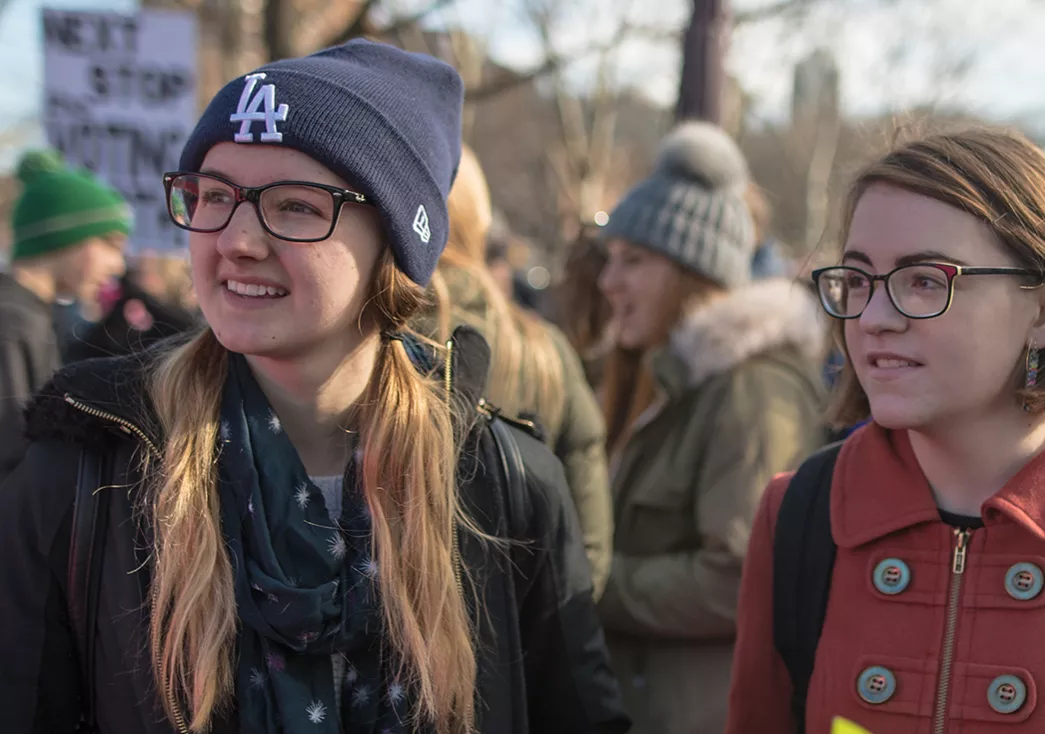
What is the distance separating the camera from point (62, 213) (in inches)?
196

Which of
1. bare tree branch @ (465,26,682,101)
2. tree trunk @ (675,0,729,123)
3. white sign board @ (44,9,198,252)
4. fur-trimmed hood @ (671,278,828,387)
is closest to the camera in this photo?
fur-trimmed hood @ (671,278,828,387)

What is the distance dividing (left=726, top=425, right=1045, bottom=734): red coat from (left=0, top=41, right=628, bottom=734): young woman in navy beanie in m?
0.55

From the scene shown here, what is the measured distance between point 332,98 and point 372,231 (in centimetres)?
26

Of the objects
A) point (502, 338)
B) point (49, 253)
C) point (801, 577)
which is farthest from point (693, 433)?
point (49, 253)

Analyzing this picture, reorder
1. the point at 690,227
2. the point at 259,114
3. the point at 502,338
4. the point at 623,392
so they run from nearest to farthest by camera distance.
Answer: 1. the point at 259,114
2. the point at 502,338
3. the point at 690,227
4. the point at 623,392

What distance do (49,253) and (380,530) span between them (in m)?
3.59

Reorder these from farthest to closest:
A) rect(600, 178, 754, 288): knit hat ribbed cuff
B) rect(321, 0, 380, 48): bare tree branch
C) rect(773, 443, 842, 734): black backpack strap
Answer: rect(321, 0, 380, 48): bare tree branch < rect(600, 178, 754, 288): knit hat ribbed cuff < rect(773, 443, 842, 734): black backpack strap

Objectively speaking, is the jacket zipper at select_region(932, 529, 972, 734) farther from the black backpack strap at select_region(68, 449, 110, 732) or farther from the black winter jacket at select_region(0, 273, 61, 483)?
the black winter jacket at select_region(0, 273, 61, 483)

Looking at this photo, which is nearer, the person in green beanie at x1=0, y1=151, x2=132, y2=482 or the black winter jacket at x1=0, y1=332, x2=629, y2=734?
the black winter jacket at x1=0, y1=332, x2=629, y2=734

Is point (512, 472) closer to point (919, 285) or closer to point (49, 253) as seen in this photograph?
point (919, 285)

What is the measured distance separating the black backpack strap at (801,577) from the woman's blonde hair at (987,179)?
0.47 metres

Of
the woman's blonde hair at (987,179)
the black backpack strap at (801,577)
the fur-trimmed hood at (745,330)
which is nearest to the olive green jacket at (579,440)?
the fur-trimmed hood at (745,330)

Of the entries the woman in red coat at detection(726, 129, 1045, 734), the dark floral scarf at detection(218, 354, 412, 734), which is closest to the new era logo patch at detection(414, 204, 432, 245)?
the dark floral scarf at detection(218, 354, 412, 734)

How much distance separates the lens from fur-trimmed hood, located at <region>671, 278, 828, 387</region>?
10.6 feet
